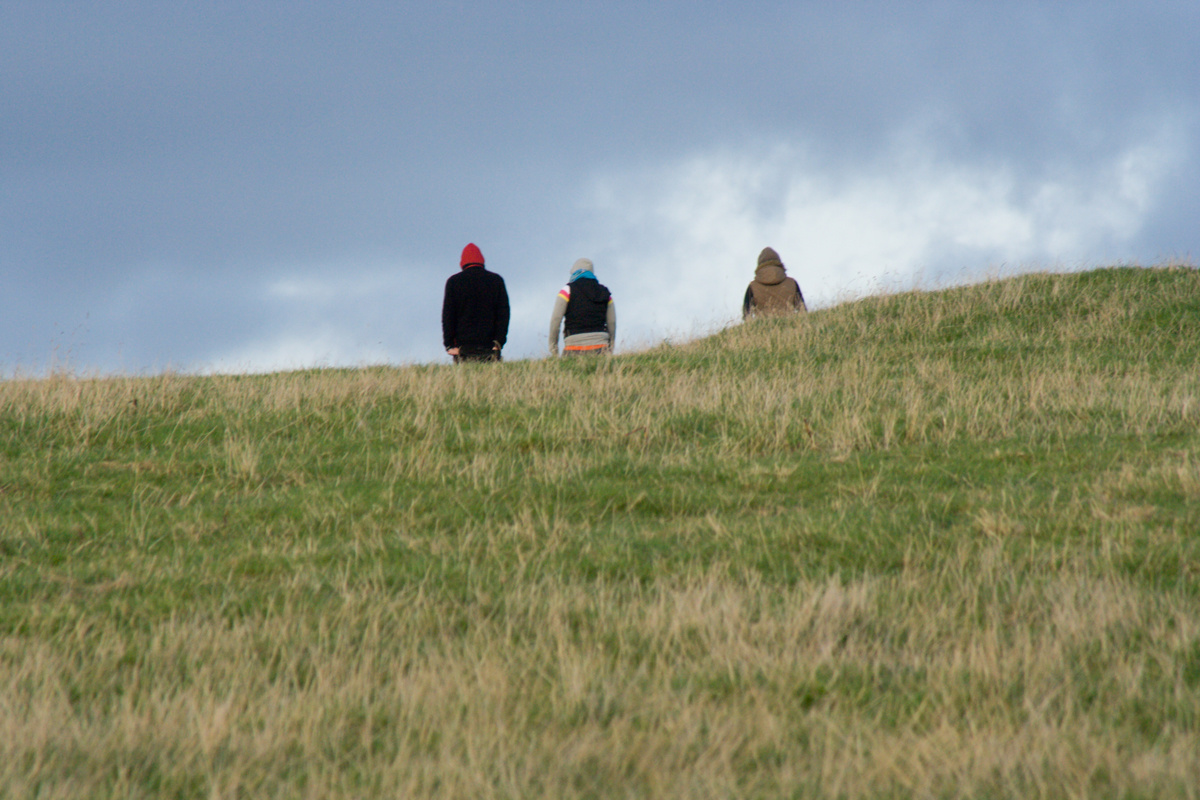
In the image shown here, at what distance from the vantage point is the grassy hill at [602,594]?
323cm

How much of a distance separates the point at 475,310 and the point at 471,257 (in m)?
0.90

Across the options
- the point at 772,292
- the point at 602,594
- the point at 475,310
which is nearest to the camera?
the point at 602,594

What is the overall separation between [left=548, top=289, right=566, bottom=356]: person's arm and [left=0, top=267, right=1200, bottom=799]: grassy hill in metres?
5.29

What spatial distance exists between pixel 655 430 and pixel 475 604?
14.7ft

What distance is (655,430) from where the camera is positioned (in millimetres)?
9117

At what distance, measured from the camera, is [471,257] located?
598 inches

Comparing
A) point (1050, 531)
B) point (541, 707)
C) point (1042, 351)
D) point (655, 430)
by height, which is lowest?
point (541, 707)

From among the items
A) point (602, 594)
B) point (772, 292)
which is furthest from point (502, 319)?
point (602, 594)

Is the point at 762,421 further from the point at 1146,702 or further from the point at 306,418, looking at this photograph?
the point at 1146,702

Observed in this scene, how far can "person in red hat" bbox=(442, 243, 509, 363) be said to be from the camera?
14836 millimetres

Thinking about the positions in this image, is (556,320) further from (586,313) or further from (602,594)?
(602,594)

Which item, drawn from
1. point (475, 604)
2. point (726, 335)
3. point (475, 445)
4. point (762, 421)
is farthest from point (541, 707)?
point (726, 335)

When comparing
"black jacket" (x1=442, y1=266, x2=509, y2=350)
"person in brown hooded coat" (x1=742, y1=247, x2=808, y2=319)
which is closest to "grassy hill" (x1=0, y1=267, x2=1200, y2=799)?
"black jacket" (x1=442, y1=266, x2=509, y2=350)

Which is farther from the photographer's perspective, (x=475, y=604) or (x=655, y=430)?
(x=655, y=430)
